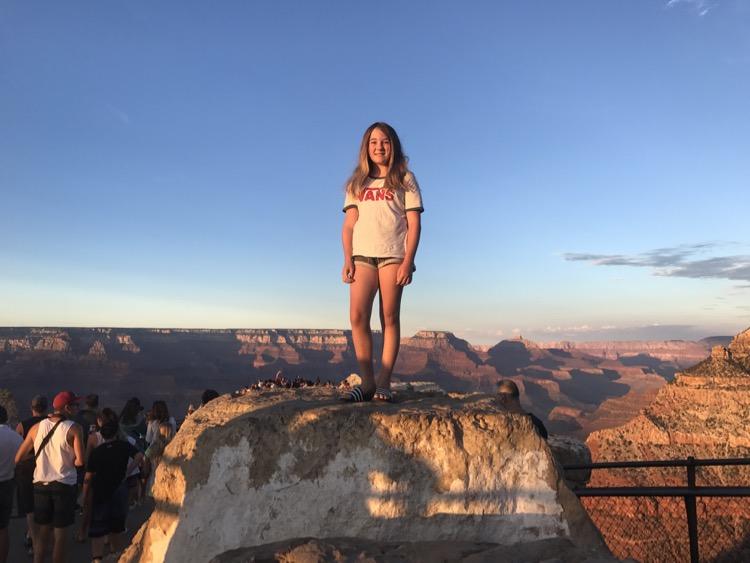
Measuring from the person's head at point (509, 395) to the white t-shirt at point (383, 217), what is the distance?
1223 millimetres

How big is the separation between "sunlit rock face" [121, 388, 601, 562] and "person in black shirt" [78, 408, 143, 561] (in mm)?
2802

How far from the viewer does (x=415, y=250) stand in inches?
136

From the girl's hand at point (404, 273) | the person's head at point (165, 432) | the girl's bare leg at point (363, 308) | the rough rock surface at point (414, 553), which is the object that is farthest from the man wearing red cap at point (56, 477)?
the girl's hand at point (404, 273)

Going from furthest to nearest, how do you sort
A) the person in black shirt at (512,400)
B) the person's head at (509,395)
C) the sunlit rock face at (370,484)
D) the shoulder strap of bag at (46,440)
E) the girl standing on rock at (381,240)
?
1. the shoulder strap of bag at (46,440)
2. the person's head at (509,395)
3. the girl standing on rock at (381,240)
4. the person in black shirt at (512,400)
5. the sunlit rock face at (370,484)

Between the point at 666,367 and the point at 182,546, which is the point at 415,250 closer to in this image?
the point at 182,546

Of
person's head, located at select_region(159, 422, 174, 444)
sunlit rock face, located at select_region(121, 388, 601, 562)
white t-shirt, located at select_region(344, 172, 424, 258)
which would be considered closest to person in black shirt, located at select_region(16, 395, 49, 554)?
person's head, located at select_region(159, 422, 174, 444)

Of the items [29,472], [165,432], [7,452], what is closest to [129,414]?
[165,432]

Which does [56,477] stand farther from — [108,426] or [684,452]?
[684,452]

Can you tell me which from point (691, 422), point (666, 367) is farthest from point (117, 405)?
point (666, 367)

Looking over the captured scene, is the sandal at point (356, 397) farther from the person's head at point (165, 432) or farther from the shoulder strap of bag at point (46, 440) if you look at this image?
the person's head at point (165, 432)

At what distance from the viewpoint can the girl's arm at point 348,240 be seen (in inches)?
139

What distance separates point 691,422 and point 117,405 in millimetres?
70140

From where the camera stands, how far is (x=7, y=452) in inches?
206

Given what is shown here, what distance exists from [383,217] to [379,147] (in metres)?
0.50
